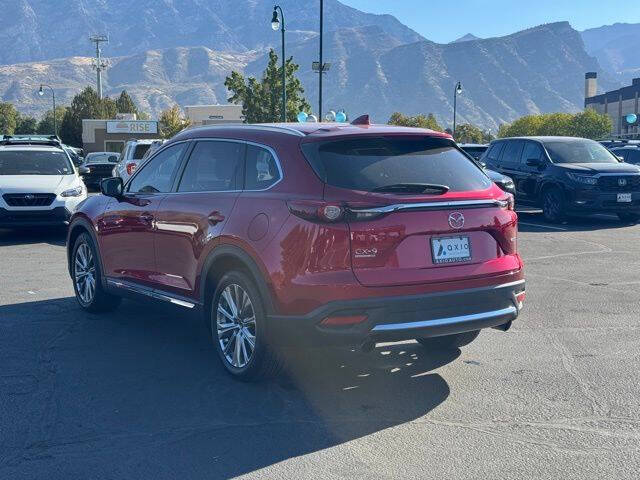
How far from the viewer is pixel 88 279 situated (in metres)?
7.86

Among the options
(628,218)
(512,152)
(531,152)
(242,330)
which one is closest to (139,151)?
(512,152)

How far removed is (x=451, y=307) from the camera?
5.03 meters

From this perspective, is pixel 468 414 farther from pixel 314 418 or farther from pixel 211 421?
pixel 211 421

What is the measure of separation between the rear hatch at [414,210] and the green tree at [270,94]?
57.1 meters

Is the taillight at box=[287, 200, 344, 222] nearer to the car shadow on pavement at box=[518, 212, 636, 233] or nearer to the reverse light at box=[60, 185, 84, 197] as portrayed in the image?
the reverse light at box=[60, 185, 84, 197]

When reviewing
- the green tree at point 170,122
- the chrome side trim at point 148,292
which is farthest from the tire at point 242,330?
the green tree at point 170,122

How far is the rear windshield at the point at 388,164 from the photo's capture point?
5008 millimetres

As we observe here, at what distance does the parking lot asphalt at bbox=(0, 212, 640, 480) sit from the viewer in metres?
4.13

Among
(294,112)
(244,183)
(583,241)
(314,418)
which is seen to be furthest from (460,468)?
(294,112)

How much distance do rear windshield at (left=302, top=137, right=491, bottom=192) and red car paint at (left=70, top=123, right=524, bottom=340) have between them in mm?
59

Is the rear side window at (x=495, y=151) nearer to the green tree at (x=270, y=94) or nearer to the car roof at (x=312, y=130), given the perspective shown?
the car roof at (x=312, y=130)

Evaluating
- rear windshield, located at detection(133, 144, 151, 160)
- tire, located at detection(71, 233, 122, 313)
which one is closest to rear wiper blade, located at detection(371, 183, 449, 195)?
tire, located at detection(71, 233, 122, 313)

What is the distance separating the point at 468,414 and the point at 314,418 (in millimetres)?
957

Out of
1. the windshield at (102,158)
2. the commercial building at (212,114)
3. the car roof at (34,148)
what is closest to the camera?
the car roof at (34,148)
